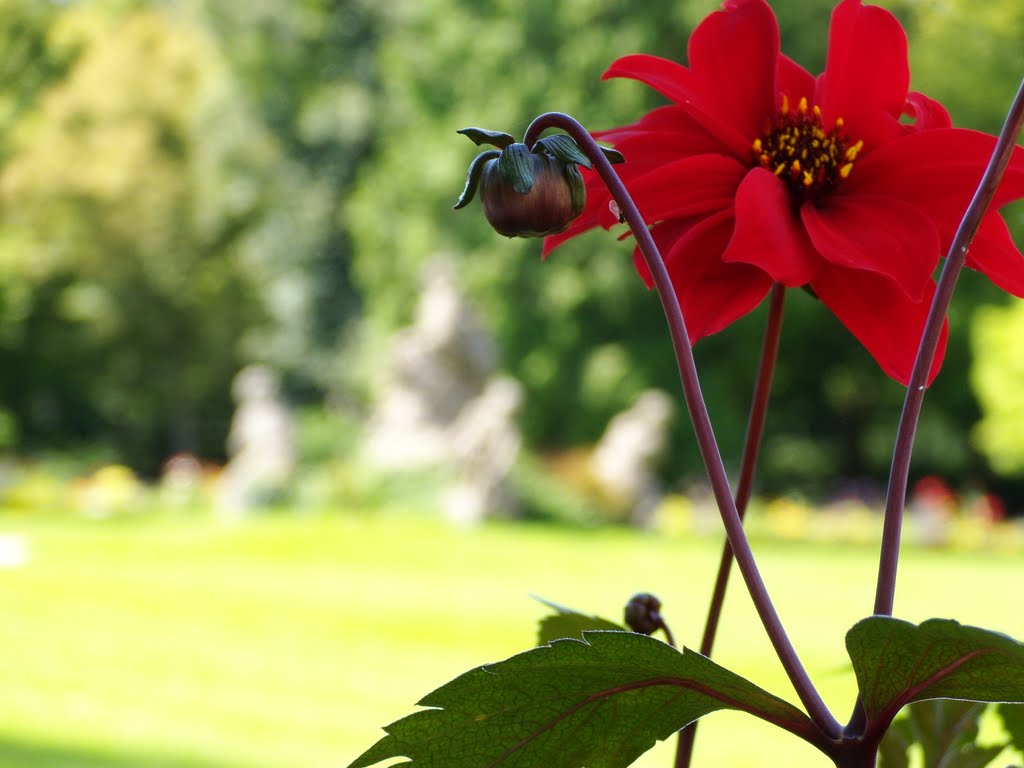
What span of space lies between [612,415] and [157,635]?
877 cm

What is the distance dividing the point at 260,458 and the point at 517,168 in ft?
34.2

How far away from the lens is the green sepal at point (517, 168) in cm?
46

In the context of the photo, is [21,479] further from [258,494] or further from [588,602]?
[588,602]

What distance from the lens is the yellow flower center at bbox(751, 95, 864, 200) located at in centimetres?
55

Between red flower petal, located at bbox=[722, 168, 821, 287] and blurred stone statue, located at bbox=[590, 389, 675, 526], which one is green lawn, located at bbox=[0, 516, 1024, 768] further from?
red flower petal, located at bbox=[722, 168, 821, 287]

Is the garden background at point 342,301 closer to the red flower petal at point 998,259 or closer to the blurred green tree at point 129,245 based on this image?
the blurred green tree at point 129,245

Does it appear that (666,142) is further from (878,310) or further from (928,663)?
(928,663)

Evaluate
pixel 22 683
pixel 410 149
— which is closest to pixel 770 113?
pixel 22 683

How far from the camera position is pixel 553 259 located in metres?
14.0

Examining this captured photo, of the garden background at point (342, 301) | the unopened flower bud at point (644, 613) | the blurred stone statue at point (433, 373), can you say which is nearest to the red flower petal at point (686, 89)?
the unopened flower bud at point (644, 613)

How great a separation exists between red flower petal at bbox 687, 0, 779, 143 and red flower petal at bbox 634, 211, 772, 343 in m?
0.06

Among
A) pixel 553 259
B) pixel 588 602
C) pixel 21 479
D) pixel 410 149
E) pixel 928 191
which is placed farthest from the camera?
pixel 410 149

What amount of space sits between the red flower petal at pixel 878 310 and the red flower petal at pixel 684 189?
5 centimetres

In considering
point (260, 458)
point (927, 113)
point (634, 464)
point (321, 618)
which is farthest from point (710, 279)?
point (260, 458)
